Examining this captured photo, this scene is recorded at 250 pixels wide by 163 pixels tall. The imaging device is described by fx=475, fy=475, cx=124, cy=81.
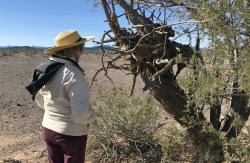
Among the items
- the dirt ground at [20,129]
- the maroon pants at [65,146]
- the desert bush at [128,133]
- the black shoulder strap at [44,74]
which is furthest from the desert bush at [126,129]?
the black shoulder strap at [44,74]

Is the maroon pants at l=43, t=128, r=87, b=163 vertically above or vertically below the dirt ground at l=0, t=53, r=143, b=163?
above

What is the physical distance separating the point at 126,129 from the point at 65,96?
87.2 inches

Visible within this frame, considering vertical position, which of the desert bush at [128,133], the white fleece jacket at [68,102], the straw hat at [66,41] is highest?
the straw hat at [66,41]

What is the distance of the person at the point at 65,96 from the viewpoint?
12.5 ft

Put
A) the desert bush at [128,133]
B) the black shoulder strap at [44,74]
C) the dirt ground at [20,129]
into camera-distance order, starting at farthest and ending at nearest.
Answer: the dirt ground at [20,129] → the desert bush at [128,133] → the black shoulder strap at [44,74]

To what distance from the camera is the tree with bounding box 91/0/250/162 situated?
4211 mm

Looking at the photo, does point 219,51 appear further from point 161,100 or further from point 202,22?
point 161,100

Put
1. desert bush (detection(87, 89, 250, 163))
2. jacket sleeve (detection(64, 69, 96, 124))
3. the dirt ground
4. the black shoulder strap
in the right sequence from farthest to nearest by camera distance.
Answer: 1. the dirt ground
2. desert bush (detection(87, 89, 250, 163))
3. the black shoulder strap
4. jacket sleeve (detection(64, 69, 96, 124))

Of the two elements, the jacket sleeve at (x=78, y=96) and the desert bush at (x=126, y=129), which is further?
the desert bush at (x=126, y=129)

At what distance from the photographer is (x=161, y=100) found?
18.4ft

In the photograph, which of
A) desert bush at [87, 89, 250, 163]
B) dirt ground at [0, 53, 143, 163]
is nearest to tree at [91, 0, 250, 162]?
desert bush at [87, 89, 250, 163]

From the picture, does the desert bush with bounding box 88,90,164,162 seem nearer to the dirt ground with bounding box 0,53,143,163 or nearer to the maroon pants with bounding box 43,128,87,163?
the dirt ground with bounding box 0,53,143,163

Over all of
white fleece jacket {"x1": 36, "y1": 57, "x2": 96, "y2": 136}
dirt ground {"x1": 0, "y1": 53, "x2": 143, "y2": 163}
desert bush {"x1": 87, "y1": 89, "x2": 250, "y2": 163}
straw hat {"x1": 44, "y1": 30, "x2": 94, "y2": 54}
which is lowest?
dirt ground {"x1": 0, "y1": 53, "x2": 143, "y2": 163}

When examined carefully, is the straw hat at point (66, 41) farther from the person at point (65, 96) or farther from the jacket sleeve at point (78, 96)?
the jacket sleeve at point (78, 96)
